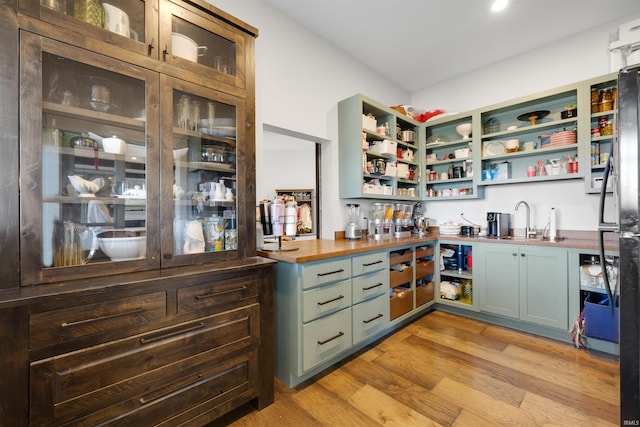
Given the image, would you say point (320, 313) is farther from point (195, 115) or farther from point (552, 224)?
point (552, 224)

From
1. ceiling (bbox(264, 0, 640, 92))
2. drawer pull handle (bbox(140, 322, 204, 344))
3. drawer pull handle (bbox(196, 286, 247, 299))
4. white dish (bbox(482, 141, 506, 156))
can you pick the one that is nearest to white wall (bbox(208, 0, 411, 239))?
ceiling (bbox(264, 0, 640, 92))

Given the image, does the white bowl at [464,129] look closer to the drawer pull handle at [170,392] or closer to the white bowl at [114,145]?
the white bowl at [114,145]

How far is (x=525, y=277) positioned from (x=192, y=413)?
112 inches

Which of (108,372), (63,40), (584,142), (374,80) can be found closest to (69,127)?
(63,40)

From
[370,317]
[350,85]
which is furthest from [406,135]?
[370,317]

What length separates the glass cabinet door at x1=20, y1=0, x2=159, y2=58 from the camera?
1.09m

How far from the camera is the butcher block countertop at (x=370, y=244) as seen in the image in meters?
1.80

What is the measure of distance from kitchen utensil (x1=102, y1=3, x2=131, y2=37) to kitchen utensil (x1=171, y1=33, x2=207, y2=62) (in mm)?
202

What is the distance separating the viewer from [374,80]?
341cm

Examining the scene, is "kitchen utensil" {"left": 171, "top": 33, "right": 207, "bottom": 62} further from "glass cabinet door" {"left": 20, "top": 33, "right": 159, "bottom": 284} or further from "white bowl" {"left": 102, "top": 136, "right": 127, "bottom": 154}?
"white bowl" {"left": 102, "top": 136, "right": 127, "bottom": 154}

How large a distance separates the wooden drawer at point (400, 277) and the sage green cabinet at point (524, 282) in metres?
0.74

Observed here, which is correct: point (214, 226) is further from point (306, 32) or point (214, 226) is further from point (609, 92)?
point (609, 92)

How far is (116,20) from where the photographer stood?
50.6 inches

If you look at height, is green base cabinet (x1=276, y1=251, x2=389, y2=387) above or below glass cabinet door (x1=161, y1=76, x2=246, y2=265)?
below
